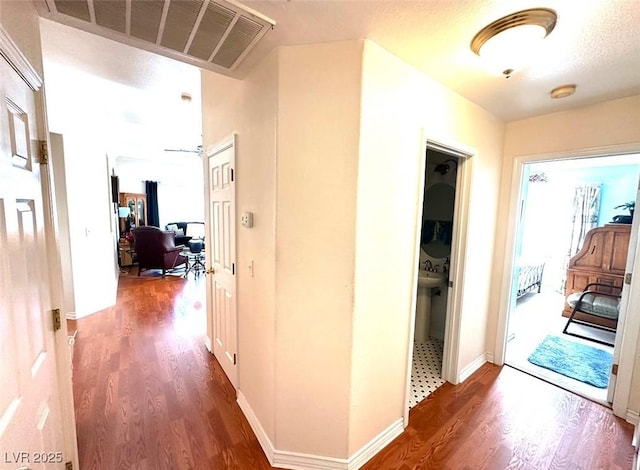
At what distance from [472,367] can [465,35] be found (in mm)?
2627

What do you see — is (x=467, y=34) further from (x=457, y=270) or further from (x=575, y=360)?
(x=575, y=360)

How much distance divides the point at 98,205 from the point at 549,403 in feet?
18.6

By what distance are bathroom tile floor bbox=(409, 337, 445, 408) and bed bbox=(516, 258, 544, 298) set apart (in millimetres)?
1959

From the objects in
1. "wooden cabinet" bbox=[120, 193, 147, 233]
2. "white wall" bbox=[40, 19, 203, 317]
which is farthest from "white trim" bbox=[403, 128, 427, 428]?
"wooden cabinet" bbox=[120, 193, 147, 233]

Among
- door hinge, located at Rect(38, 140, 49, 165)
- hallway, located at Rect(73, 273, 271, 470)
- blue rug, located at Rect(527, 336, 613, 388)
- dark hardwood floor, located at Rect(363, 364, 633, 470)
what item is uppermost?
door hinge, located at Rect(38, 140, 49, 165)

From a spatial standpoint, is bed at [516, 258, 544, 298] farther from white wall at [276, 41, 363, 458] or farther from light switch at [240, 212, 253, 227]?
light switch at [240, 212, 253, 227]

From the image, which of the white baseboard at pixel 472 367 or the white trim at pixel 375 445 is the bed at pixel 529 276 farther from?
the white trim at pixel 375 445

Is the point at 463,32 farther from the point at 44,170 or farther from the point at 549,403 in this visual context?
the point at 549,403

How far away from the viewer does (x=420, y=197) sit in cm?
171

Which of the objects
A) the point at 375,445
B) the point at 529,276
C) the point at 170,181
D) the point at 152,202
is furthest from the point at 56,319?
the point at 170,181

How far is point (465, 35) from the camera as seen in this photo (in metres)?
1.27

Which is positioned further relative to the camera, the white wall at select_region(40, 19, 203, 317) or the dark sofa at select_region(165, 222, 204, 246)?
the dark sofa at select_region(165, 222, 204, 246)

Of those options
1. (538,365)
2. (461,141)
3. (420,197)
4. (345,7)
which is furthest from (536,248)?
(345,7)

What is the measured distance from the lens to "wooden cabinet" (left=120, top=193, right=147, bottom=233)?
6520 mm
